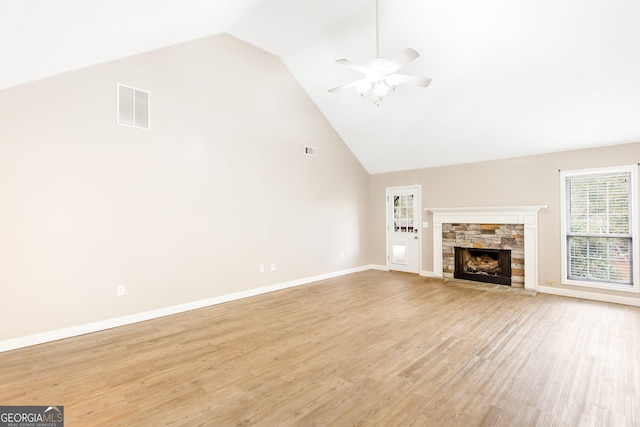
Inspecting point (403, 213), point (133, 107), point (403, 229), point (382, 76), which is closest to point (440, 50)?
point (382, 76)

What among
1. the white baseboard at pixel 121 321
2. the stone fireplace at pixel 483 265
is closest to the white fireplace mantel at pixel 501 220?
the stone fireplace at pixel 483 265

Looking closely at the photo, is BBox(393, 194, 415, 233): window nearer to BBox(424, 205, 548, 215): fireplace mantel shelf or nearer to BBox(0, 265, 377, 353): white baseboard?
BBox(424, 205, 548, 215): fireplace mantel shelf

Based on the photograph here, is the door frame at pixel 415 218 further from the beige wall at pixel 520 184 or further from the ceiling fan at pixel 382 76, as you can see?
the ceiling fan at pixel 382 76

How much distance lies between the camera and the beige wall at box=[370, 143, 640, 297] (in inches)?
197

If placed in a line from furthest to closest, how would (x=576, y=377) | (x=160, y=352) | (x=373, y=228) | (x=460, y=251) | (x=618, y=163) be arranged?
Answer: (x=373, y=228) < (x=460, y=251) < (x=618, y=163) < (x=160, y=352) < (x=576, y=377)

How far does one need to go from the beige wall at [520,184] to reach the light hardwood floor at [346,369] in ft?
4.97

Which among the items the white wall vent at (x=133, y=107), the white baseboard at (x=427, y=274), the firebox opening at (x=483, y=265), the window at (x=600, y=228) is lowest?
the white baseboard at (x=427, y=274)

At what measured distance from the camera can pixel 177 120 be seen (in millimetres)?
4348

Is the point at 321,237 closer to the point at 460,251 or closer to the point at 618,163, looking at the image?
the point at 460,251

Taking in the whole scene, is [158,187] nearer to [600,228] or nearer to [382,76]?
[382,76]

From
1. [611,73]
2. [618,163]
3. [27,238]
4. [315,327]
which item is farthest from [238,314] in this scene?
[618,163]

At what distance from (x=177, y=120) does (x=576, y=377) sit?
18.0ft

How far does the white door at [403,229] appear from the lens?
7.15 meters

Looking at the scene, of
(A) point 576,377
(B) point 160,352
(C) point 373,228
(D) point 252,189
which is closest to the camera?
(A) point 576,377
